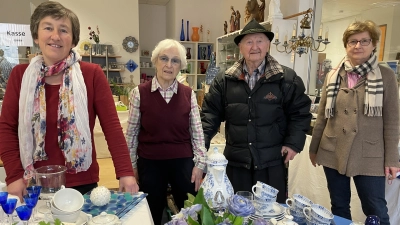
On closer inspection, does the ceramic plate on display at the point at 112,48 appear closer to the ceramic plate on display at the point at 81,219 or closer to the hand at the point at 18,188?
the hand at the point at 18,188

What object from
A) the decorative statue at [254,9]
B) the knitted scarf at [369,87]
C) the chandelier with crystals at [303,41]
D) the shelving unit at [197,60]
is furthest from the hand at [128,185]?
the shelving unit at [197,60]

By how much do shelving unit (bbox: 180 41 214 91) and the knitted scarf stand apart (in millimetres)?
4915

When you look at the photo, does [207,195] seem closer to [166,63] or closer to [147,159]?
[147,159]

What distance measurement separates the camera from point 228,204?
36.8 inches

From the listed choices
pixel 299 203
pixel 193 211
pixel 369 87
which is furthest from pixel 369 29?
pixel 193 211

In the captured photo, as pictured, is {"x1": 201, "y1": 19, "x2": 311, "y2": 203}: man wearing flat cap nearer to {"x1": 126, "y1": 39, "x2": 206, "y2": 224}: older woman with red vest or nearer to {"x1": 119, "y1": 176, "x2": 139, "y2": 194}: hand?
{"x1": 126, "y1": 39, "x2": 206, "y2": 224}: older woman with red vest

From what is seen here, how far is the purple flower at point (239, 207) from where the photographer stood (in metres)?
0.90

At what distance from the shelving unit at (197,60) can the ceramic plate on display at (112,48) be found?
1400mm

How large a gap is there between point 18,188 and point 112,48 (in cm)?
542

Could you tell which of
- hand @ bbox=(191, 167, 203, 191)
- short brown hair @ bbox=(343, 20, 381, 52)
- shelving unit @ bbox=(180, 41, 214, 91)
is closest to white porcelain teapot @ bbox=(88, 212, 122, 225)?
hand @ bbox=(191, 167, 203, 191)

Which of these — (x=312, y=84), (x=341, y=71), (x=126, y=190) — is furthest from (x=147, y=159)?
(x=312, y=84)

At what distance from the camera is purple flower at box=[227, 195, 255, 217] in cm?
90

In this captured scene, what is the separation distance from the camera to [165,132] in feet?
5.65

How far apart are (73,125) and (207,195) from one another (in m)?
0.64
